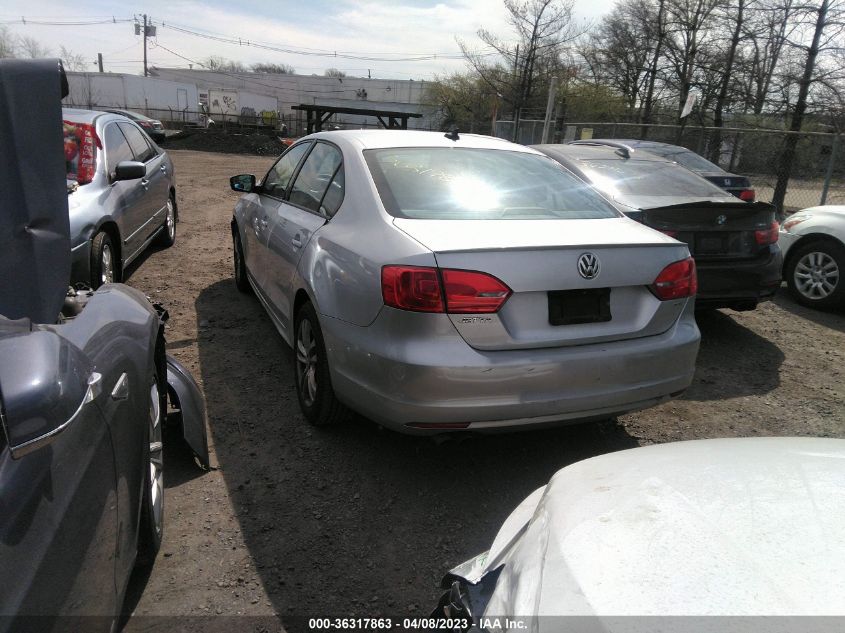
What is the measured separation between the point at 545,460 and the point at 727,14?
62.7 feet

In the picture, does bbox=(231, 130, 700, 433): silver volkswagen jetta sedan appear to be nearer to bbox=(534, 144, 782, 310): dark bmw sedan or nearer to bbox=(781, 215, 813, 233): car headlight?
bbox=(534, 144, 782, 310): dark bmw sedan

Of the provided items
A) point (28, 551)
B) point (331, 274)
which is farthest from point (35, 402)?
point (331, 274)

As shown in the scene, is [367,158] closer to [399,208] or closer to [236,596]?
[399,208]

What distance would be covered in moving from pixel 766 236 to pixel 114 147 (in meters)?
6.23

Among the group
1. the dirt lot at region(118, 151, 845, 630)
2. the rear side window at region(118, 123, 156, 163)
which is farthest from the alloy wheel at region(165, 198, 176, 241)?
the dirt lot at region(118, 151, 845, 630)

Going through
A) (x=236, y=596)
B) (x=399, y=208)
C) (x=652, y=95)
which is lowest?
(x=236, y=596)

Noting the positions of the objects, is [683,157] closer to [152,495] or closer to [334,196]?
[334,196]

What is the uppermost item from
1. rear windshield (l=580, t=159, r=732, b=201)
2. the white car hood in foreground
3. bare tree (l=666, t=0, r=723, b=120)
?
bare tree (l=666, t=0, r=723, b=120)

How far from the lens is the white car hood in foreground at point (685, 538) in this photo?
1113mm

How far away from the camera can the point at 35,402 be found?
1.24 meters

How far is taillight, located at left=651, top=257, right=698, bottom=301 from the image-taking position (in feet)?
9.95

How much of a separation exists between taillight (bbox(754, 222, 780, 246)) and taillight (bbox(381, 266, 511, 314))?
3505mm

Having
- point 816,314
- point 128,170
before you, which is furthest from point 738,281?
point 128,170

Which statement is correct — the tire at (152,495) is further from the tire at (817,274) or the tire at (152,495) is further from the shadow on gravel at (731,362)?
the tire at (817,274)
